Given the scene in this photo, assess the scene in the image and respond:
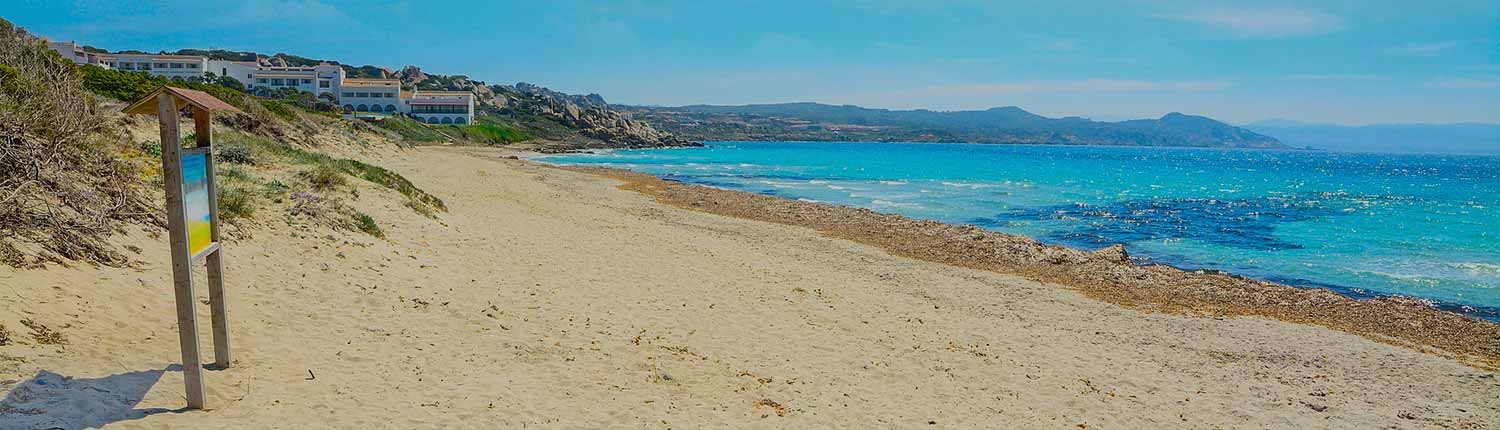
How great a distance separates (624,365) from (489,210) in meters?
13.2

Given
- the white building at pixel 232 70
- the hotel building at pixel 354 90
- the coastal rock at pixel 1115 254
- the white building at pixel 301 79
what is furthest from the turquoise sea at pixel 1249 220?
the white building at pixel 232 70

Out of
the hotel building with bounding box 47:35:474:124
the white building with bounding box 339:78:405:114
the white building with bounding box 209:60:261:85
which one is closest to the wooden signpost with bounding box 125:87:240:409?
the hotel building with bounding box 47:35:474:124

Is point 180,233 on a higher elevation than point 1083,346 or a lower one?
higher

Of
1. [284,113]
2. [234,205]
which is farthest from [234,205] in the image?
[284,113]

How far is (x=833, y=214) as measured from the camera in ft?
92.8

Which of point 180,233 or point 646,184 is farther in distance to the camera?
point 646,184

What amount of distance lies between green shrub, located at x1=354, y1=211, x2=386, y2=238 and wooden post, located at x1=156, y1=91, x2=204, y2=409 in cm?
747

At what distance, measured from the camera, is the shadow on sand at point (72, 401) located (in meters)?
4.72

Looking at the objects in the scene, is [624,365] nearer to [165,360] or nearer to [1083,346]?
[165,360]

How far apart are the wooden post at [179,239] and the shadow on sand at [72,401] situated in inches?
12.7

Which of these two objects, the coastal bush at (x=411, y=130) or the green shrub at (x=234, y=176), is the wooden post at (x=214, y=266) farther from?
the coastal bush at (x=411, y=130)

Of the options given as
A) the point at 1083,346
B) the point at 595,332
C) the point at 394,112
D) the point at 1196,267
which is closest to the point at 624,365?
the point at 595,332

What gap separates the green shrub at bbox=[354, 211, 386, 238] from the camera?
490 inches

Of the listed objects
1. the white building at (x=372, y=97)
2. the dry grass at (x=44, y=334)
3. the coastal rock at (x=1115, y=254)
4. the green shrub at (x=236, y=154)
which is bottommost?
the coastal rock at (x=1115, y=254)
